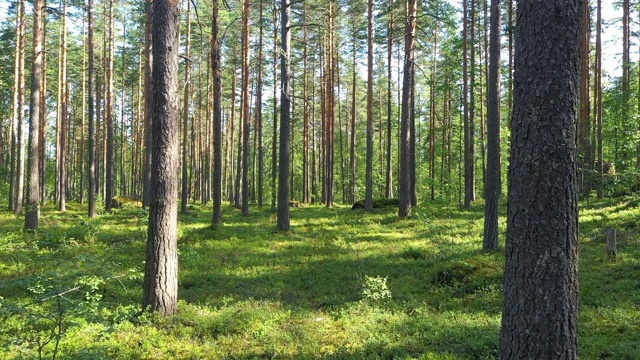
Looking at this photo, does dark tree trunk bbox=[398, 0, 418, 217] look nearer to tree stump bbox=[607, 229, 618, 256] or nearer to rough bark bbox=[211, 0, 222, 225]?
rough bark bbox=[211, 0, 222, 225]

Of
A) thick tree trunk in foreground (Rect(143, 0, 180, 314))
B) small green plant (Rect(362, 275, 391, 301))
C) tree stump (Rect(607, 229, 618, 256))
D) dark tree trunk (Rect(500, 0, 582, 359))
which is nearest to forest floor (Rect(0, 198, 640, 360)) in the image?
small green plant (Rect(362, 275, 391, 301))

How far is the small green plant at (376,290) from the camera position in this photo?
A: 8.20 metres

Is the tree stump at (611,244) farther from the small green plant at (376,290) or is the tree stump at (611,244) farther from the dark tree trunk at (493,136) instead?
the small green plant at (376,290)

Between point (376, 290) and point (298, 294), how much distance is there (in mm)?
1871

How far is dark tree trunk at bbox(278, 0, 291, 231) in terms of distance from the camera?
15.6 meters

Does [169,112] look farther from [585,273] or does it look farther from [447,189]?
[447,189]

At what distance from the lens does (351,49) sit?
1194 inches

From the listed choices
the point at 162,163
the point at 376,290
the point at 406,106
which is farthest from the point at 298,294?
the point at 406,106

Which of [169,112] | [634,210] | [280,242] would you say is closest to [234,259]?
[280,242]

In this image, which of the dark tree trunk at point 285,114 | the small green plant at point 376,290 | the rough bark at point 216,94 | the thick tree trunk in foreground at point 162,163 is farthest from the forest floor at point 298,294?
the rough bark at point 216,94

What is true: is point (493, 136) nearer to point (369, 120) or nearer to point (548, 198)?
point (548, 198)

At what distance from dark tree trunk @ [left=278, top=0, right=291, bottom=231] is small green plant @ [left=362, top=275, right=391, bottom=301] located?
7.99 metres

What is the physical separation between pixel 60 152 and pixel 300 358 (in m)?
33.5

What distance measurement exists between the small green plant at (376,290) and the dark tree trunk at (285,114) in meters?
7.99
